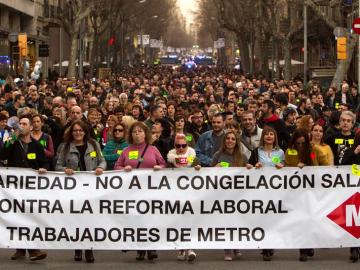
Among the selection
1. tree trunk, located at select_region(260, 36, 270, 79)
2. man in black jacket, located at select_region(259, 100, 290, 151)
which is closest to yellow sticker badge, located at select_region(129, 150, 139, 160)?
man in black jacket, located at select_region(259, 100, 290, 151)

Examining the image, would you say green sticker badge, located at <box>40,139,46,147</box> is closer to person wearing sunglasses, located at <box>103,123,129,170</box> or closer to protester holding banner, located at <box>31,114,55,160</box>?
protester holding banner, located at <box>31,114,55,160</box>

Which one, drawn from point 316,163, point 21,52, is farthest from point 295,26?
point 316,163

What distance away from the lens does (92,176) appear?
10820 millimetres

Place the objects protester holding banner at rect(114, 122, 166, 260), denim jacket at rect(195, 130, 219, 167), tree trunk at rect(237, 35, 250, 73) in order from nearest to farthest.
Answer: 1. protester holding banner at rect(114, 122, 166, 260)
2. denim jacket at rect(195, 130, 219, 167)
3. tree trunk at rect(237, 35, 250, 73)

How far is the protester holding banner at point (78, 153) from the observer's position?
11.3m

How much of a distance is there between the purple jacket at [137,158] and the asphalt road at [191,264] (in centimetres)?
99

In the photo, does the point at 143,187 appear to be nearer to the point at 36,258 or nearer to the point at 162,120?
the point at 36,258

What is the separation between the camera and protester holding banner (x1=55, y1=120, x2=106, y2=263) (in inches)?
445

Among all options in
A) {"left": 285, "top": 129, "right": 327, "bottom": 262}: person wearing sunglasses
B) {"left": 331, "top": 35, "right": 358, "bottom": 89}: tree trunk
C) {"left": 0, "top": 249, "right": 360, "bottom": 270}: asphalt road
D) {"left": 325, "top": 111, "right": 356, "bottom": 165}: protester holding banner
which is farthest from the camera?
{"left": 331, "top": 35, "right": 358, "bottom": 89}: tree trunk

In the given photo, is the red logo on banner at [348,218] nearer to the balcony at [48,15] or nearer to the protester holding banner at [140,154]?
the protester holding banner at [140,154]

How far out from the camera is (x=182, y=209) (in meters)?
10.9

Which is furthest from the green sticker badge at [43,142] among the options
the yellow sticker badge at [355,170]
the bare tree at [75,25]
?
the bare tree at [75,25]

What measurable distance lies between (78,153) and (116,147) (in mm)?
1155

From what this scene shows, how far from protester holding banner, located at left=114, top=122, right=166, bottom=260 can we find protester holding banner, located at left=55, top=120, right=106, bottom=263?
0.24 m
